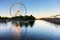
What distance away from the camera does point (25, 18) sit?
96938mm

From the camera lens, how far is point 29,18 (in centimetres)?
10019

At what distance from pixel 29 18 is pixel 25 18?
4077 millimetres

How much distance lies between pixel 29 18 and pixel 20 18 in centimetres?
586

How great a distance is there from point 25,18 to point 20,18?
5307 millimetres

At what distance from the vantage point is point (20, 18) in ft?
332
